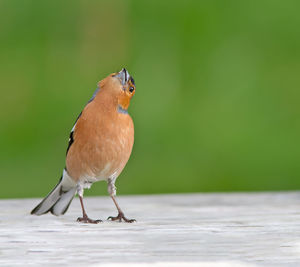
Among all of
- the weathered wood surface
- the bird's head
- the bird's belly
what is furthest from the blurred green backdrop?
the bird's head

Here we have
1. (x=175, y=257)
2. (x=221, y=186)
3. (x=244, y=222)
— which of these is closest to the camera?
(x=175, y=257)

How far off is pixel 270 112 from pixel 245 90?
0.98 feet

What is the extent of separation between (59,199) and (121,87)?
0.75 metres

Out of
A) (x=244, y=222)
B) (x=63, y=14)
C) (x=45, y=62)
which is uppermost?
(x=63, y=14)

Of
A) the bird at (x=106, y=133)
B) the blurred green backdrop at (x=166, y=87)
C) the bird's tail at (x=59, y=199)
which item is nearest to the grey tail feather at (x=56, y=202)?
the bird's tail at (x=59, y=199)

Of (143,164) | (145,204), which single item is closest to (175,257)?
(145,204)

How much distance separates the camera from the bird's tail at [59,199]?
10.9 ft

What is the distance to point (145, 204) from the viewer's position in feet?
12.1

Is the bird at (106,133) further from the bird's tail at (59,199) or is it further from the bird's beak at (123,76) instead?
the bird's tail at (59,199)

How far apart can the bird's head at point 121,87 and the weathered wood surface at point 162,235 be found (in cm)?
59

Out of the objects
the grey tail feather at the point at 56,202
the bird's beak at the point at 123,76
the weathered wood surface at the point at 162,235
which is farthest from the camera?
the grey tail feather at the point at 56,202

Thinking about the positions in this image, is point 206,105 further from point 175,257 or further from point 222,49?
point 175,257

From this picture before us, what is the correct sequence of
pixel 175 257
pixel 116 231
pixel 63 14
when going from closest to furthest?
1. pixel 175 257
2. pixel 116 231
3. pixel 63 14

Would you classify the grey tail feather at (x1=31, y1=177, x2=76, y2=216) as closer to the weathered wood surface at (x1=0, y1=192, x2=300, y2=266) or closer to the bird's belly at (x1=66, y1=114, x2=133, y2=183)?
the weathered wood surface at (x1=0, y1=192, x2=300, y2=266)
